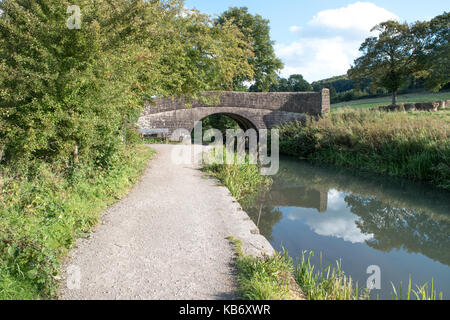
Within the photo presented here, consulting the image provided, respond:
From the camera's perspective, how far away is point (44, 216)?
4.02 meters

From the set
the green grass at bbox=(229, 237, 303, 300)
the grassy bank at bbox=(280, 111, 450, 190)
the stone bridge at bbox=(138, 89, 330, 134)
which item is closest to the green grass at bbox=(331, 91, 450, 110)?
the stone bridge at bbox=(138, 89, 330, 134)

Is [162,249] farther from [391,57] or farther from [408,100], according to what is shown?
[408,100]

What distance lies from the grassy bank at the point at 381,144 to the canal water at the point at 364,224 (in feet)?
2.22

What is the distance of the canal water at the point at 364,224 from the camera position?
4.60 m

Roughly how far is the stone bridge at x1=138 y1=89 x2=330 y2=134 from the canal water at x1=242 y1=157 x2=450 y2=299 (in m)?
8.95

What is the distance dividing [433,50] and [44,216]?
1135 inches

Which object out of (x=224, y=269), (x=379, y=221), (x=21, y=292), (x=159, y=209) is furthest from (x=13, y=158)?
(x=379, y=221)

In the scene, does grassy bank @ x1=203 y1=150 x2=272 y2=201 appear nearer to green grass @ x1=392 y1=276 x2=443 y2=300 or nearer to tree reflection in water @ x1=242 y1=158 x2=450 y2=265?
tree reflection in water @ x1=242 y1=158 x2=450 y2=265

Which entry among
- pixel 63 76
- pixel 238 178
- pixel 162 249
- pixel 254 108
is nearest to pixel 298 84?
pixel 254 108

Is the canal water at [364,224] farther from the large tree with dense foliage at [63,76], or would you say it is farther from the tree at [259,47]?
the tree at [259,47]

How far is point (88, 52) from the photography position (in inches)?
207

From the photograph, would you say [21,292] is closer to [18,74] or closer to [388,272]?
[18,74]

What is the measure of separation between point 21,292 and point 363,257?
4.16 metres

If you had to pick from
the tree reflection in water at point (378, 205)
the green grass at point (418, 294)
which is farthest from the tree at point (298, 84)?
the green grass at point (418, 294)
